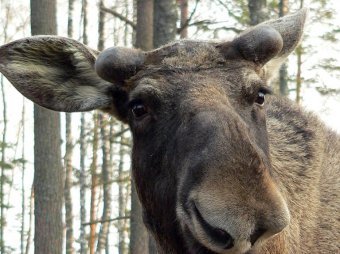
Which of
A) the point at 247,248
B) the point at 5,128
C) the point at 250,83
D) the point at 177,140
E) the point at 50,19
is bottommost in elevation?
the point at 5,128

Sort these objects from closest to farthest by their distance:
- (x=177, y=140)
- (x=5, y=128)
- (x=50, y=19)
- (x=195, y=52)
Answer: (x=177, y=140)
(x=195, y=52)
(x=50, y=19)
(x=5, y=128)

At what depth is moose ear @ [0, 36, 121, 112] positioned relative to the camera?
19.4 ft

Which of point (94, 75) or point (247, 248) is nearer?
point (247, 248)

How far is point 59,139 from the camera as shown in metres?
15.8

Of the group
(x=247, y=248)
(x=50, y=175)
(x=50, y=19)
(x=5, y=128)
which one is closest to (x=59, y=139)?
(x=50, y=175)

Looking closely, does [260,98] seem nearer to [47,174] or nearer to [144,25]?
[47,174]

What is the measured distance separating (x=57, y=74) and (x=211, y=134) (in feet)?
7.67

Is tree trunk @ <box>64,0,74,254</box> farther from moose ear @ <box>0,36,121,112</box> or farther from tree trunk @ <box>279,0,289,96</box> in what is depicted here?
moose ear @ <box>0,36,121,112</box>

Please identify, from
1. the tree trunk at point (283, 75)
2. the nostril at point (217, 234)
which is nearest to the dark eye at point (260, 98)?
the nostril at point (217, 234)

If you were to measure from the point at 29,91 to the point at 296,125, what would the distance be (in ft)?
7.97

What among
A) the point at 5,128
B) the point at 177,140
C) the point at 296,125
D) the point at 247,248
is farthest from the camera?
the point at 5,128

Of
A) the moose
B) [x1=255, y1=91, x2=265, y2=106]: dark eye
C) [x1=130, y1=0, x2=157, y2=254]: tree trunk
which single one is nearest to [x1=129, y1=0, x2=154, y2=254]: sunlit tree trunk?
[x1=130, y1=0, x2=157, y2=254]: tree trunk

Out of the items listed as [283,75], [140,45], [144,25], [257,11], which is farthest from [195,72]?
[283,75]

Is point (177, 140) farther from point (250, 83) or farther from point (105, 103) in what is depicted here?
point (105, 103)
